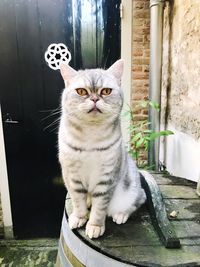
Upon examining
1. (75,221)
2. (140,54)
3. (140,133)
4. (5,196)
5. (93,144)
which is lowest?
(5,196)

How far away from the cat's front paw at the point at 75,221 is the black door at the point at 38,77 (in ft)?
3.66

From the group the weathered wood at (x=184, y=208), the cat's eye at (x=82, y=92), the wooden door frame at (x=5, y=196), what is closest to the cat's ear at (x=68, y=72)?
the cat's eye at (x=82, y=92)

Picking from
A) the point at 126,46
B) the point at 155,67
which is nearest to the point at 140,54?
the point at 126,46

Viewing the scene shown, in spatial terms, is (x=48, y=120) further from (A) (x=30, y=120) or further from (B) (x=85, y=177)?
(B) (x=85, y=177)

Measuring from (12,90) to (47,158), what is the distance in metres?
0.69

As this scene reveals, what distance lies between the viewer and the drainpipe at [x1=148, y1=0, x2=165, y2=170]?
1.97 m

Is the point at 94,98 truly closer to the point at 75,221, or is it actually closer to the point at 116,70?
the point at 116,70

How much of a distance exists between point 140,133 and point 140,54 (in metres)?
0.75

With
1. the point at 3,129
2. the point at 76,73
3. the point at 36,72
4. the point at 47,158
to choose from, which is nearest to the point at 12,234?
the point at 47,158

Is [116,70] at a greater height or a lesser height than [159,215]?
greater

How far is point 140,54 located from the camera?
2.25 m

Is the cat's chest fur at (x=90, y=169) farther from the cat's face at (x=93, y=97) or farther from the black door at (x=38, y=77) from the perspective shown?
the black door at (x=38, y=77)

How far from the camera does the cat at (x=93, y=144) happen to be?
0.96 meters

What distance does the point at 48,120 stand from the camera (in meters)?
2.40
